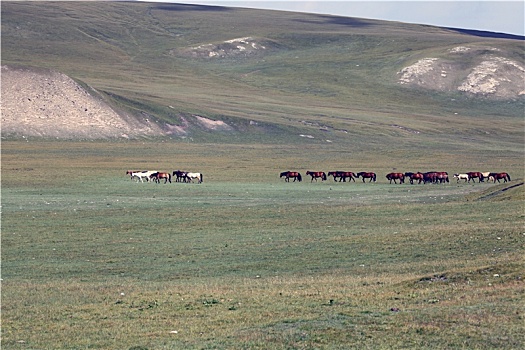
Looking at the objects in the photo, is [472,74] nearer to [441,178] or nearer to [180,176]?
[441,178]

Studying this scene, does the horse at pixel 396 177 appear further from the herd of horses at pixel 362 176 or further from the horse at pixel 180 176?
the horse at pixel 180 176

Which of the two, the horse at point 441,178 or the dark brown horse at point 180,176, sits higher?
the horse at point 441,178

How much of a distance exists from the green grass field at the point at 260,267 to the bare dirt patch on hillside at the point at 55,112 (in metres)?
39.4

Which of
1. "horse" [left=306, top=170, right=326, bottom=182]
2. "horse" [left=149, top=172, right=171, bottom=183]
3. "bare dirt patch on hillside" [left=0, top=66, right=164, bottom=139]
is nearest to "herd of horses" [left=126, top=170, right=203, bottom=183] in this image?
"horse" [left=149, top=172, right=171, bottom=183]

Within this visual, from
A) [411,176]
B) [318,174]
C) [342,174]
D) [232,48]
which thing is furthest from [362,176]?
[232,48]

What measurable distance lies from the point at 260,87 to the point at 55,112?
56.9m

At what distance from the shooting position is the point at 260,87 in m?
150

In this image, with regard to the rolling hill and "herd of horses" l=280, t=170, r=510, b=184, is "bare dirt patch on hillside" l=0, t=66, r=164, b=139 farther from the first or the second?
"herd of horses" l=280, t=170, r=510, b=184

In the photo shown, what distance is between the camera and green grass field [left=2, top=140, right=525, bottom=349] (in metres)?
15.7

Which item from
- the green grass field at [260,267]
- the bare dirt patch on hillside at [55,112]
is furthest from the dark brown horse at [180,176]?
the bare dirt patch on hillside at [55,112]

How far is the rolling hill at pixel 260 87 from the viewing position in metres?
99.7

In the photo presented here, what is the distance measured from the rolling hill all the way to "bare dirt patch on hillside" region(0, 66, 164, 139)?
5.0 inches

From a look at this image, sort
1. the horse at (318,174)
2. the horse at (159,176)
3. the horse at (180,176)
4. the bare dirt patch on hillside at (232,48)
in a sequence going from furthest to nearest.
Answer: the bare dirt patch on hillside at (232,48)
the horse at (318,174)
the horse at (180,176)
the horse at (159,176)

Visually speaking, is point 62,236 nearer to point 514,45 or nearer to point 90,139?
point 90,139
